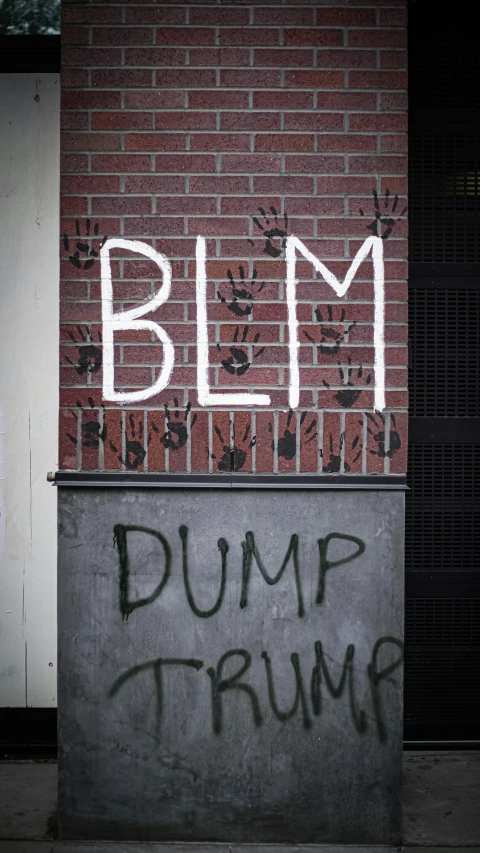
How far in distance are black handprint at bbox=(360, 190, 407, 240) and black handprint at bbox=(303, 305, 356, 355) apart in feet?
1.26

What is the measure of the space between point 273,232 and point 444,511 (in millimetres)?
1907

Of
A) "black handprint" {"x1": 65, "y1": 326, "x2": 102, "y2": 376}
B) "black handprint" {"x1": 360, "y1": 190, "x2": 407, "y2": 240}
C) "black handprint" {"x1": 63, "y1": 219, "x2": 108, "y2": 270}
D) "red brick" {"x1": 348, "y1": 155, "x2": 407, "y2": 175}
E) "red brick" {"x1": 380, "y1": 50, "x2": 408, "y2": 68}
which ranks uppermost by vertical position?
"red brick" {"x1": 380, "y1": 50, "x2": 408, "y2": 68}

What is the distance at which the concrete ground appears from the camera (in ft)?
10.2

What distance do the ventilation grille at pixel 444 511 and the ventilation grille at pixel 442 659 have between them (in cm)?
24

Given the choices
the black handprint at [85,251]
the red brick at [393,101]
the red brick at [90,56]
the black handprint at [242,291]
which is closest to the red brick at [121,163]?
the black handprint at [85,251]

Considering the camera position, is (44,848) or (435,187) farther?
(435,187)

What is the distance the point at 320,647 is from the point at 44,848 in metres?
1.51

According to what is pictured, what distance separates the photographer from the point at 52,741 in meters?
4.07

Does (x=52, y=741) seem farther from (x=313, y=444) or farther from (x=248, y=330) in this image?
(x=248, y=330)

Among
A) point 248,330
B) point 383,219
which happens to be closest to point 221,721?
point 248,330

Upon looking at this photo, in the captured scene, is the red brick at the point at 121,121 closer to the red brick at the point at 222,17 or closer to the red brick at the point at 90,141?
the red brick at the point at 90,141

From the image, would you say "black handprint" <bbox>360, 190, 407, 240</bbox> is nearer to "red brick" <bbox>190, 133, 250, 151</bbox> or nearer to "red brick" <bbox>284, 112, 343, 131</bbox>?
"red brick" <bbox>284, 112, 343, 131</bbox>

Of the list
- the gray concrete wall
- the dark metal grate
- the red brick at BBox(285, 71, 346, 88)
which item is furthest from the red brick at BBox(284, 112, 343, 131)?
the gray concrete wall

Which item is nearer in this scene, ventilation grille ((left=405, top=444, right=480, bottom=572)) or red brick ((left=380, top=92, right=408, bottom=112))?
red brick ((left=380, top=92, right=408, bottom=112))
